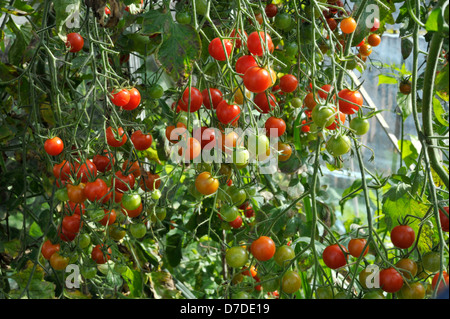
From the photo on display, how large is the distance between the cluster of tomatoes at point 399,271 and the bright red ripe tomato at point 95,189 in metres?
0.37

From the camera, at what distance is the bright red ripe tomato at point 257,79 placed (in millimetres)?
660

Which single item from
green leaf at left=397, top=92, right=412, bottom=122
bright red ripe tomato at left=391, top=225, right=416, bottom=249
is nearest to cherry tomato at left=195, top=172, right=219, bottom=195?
bright red ripe tomato at left=391, top=225, right=416, bottom=249

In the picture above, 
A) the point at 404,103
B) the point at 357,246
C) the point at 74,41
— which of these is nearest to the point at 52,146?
the point at 74,41

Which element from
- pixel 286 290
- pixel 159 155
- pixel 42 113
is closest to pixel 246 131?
pixel 286 290

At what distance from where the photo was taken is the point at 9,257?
118 centimetres

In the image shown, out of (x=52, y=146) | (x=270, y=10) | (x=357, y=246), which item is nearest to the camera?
(x=357, y=246)

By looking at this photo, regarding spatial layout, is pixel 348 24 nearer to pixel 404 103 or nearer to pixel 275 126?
pixel 275 126

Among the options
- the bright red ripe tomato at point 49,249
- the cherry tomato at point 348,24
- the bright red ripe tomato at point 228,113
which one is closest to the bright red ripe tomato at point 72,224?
the bright red ripe tomato at point 49,249

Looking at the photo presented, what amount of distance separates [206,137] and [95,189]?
20 centimetres

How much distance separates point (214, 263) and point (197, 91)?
118cm

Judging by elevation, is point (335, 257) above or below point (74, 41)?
below

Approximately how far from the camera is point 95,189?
799mm

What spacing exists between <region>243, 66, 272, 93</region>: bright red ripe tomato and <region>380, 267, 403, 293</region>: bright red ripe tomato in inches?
11.3

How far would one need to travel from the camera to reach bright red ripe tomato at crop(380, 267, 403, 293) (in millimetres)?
627
